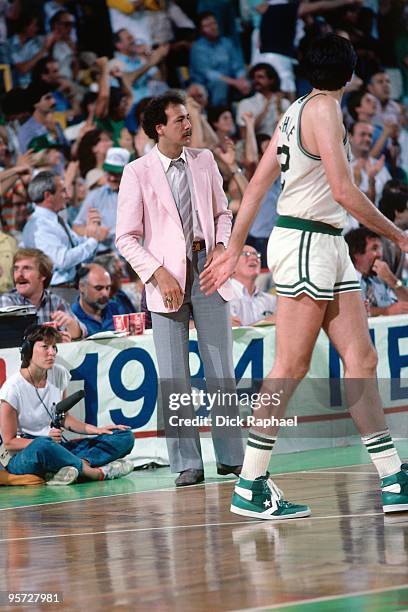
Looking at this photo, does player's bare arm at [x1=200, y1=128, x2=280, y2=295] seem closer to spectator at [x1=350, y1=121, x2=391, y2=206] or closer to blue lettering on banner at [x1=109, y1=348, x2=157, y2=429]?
blue lettering on banner at [x1=109, y1=348, x2=157, y2=429]

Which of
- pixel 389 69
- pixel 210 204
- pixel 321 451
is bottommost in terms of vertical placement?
pixel 321 451

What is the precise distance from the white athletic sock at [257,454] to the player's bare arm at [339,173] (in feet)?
3.20

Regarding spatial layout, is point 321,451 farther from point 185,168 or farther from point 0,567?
point 0,567

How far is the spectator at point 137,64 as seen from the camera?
11.3 m

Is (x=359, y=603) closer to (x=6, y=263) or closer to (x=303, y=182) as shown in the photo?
(x=303, y=182)

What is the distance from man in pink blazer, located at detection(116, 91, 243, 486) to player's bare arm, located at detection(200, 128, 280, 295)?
1513 millimetres

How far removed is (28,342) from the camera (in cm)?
756

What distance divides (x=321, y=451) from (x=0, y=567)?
4.27m

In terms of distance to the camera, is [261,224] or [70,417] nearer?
[70,417]

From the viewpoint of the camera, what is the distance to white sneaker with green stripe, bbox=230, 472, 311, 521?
5117mm

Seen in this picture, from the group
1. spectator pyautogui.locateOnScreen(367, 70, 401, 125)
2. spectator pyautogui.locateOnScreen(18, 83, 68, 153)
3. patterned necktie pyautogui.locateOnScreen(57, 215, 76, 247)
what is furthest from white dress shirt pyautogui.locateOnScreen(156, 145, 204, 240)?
→ spectator pyautogui.locateOnScreen(367, 70, 401, 125)

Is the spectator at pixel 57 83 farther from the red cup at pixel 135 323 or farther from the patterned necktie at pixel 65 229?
the red cup at pixel 135 323

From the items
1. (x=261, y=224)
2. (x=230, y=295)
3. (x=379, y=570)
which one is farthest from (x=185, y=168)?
(x=261, y=224)

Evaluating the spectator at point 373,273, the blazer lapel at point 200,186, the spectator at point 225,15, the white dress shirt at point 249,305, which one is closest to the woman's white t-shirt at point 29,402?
the blazer lapel at point 200,186
